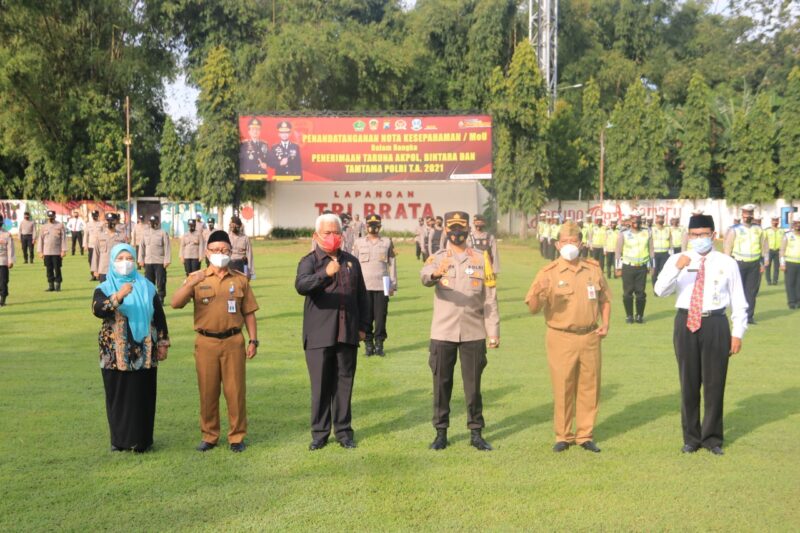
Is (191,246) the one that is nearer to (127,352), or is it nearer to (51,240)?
(51,240)

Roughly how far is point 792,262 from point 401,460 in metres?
14.0

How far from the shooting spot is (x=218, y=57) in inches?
1810

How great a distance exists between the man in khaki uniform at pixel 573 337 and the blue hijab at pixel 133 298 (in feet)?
10.3

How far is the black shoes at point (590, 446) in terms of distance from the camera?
7559mm

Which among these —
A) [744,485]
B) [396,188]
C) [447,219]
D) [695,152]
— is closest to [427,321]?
[447,219]

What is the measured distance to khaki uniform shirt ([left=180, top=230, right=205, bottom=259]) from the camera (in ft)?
62.7

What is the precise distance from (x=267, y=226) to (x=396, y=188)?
782 centimetres

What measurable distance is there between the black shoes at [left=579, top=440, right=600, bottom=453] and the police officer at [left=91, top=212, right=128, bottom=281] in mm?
12082

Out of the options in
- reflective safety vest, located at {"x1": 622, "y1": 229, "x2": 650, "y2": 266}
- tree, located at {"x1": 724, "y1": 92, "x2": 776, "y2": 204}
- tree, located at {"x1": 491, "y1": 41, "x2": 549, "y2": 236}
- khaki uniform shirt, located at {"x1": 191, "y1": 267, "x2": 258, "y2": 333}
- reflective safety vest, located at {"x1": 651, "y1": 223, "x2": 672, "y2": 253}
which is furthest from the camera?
tree, located at {"x1": 724, "y1": 92, "x2": 776, "y2": 204}

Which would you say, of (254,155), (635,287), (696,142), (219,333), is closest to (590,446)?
(219,333)

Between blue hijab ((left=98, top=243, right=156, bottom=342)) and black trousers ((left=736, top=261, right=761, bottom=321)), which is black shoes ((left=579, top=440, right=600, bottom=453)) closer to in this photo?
blue hijab ((left=98, top=243, right=156, bottom=342))

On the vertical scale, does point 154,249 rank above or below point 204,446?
above

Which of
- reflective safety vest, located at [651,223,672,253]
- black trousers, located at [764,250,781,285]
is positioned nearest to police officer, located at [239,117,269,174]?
black trousers, located at [764,250,781,285]

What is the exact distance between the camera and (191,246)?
19.2 meters
